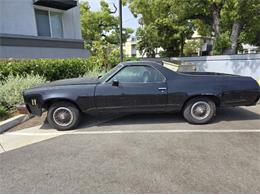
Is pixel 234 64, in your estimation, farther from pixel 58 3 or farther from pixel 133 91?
pixel 133 91

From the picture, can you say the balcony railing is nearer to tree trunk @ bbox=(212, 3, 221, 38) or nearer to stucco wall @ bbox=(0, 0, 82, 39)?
stucco wall @ bbox=(0, 0, 82, 39)

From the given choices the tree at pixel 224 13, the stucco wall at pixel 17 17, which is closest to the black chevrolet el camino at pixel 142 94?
the stucco wall at pixel 17 17

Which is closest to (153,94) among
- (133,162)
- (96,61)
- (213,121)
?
(213,121)

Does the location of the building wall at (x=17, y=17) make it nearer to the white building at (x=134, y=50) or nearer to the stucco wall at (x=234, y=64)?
the stucco wall at (x=234, y=64)

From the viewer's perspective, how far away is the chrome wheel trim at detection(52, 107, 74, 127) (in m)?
5.28

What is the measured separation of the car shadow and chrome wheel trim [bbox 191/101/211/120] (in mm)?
238

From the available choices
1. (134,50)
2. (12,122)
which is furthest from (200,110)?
(134,50)

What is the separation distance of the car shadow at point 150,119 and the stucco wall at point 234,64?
771 cm

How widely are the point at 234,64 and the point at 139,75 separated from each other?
10.2m

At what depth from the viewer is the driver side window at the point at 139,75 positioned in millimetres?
5395

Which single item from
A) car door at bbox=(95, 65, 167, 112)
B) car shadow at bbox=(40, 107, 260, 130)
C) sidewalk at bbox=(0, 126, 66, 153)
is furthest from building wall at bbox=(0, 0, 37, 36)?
car door at bbox=(95, 65, 167, 112)

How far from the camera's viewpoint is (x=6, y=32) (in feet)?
38.4

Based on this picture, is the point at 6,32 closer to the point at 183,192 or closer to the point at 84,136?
the point at 84,136

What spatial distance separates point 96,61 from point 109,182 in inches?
369
